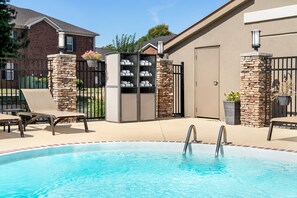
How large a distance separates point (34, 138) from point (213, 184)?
4.86 m

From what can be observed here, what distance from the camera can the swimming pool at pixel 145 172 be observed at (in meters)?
5.68

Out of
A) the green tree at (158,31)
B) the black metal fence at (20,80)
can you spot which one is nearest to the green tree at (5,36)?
the black metal fence at (20,80)

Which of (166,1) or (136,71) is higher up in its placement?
(166,1)

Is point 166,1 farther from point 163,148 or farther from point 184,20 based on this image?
point 163,148

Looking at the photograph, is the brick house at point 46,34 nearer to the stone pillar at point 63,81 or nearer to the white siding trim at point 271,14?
the stone pillar at point 63,81

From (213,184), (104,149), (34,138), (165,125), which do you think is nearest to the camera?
(213,184)

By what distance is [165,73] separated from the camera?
14352 millimetres

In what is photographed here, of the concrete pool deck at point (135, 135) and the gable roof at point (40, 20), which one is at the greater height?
the gable roof at point (40, 20)

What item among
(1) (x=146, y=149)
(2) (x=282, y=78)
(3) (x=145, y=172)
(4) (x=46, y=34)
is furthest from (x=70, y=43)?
(3) (x=145, y=172)

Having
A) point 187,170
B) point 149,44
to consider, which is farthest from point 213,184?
point 149,44

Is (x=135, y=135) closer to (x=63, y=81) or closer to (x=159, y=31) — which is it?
(x=63, y=81)

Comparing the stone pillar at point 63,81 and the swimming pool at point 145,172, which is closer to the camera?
the swimming pool at point 145,172

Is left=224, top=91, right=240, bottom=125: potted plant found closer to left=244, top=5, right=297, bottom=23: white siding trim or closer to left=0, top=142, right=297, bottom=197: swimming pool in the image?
left=244, top=5, right=297, bottom=23: white siding trim

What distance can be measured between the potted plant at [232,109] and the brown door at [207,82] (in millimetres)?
1419
